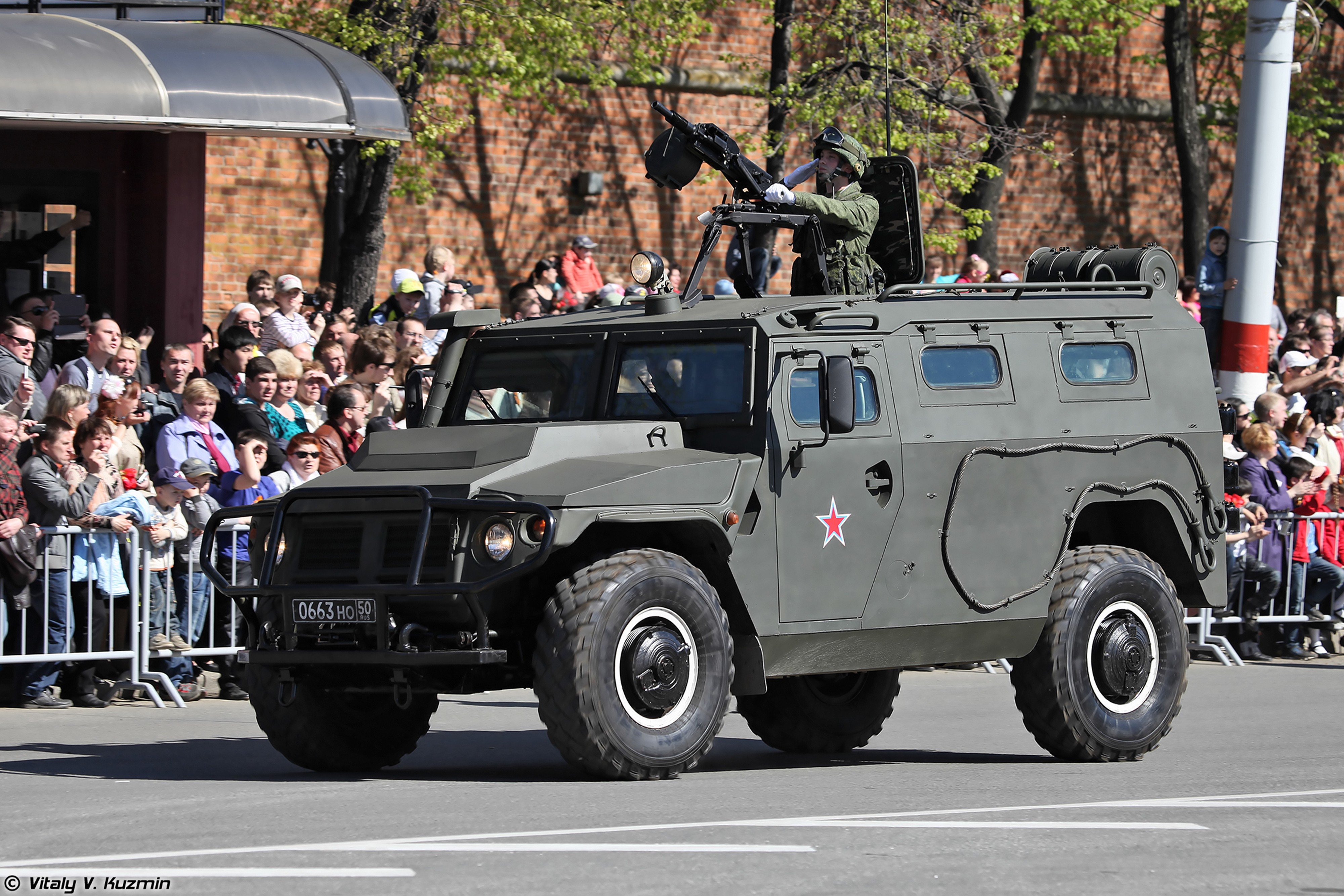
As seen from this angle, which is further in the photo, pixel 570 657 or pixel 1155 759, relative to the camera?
pixel 1155 759

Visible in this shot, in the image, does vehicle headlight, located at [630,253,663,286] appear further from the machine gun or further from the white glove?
the white glove

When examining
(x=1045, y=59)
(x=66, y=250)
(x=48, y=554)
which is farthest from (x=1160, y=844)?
(x=1045, y=59)

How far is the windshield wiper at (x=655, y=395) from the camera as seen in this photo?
34.1 ft

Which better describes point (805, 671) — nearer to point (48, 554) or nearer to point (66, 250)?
point (48, 554)

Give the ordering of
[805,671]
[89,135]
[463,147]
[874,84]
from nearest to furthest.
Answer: [805,671] < [89,135] < [874,84] < [463,147]

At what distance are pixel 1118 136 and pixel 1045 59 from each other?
6.39ft

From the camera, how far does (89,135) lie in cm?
1836

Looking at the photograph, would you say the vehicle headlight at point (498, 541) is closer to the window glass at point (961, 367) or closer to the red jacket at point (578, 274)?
the window glass at point (961, 367)

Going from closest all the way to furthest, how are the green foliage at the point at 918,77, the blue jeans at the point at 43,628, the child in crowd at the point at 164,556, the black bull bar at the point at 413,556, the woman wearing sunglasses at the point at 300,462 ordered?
the black bull bar at the point at 413,556 < the blue jeans at the point at 43,628 < the child in crowd at the point at 164,556 < the woman wearing sunglasses at the point at 300,462 < the green foliage at the point at 918,77

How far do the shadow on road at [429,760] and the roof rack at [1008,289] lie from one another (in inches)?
96.0

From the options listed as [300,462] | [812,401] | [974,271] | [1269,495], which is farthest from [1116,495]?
[974,271]

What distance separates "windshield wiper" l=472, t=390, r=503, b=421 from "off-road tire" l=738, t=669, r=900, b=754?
212 centimetres

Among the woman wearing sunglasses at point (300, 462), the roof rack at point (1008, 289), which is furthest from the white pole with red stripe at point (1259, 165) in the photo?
the woman wearing sunglasses at point (300, 462)

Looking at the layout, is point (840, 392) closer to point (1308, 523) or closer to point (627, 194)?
point (1308, 523)
